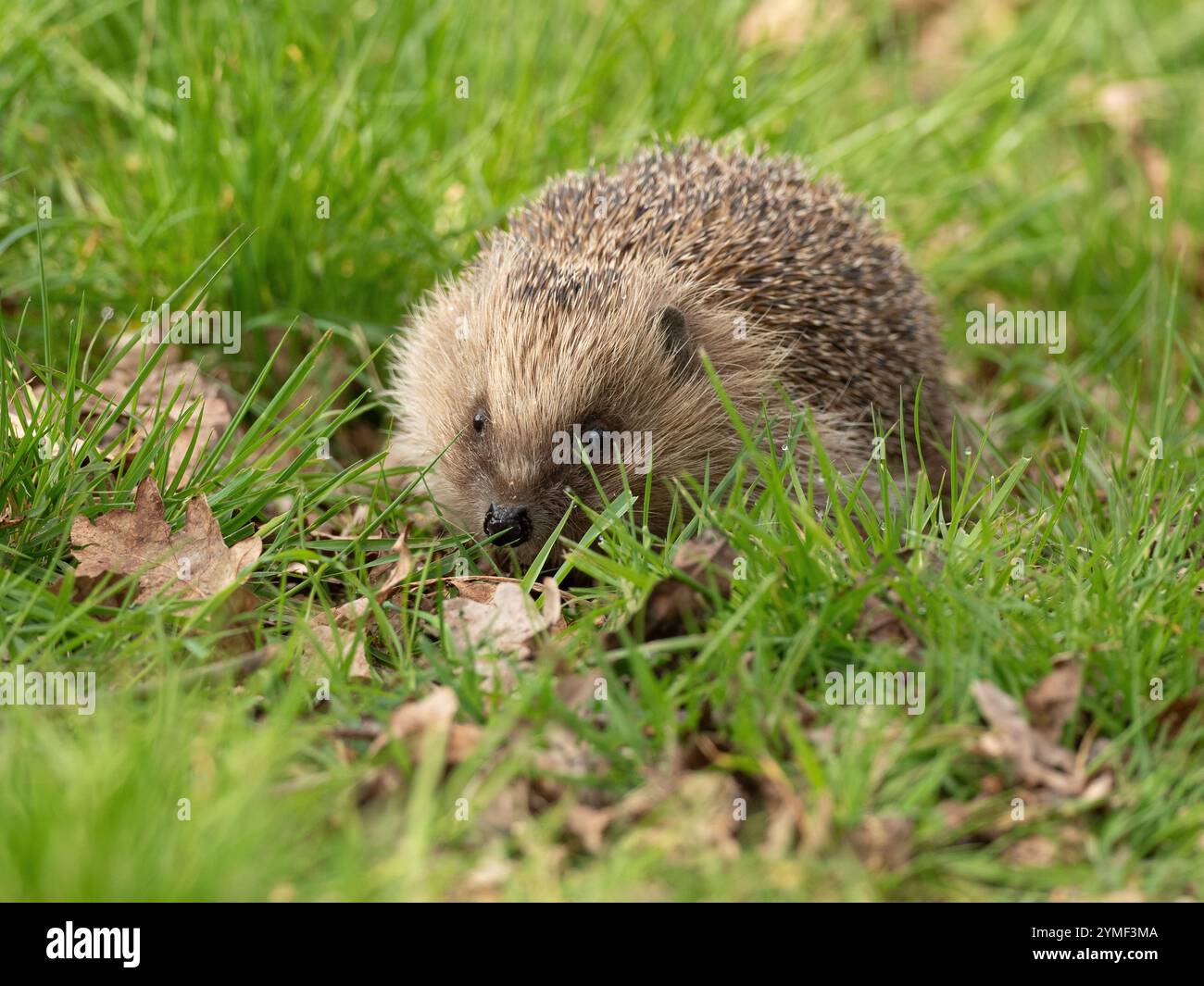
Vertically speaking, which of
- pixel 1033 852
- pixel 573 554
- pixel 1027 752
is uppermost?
pixel 573 554

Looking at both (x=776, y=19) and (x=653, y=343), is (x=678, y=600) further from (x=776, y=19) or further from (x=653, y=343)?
(x=776, y=19)

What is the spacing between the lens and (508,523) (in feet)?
16.4

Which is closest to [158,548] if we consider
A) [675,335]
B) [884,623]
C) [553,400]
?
[553,400]

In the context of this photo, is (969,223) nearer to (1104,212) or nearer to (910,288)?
(1104,212)

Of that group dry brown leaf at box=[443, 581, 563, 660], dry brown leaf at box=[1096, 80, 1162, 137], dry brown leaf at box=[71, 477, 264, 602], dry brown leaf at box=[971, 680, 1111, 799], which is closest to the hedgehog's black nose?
dry brown leaf at box=[443, 581, 563, 660]

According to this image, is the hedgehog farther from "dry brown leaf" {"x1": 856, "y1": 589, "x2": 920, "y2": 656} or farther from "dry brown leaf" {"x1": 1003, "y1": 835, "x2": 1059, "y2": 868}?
"dry brown leaf" {"x1": 1003, "y1": 835, "x2": 1059, "y2": 868}

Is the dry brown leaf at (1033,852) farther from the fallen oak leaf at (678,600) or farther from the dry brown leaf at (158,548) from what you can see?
the dry brown leaf at (158,548)

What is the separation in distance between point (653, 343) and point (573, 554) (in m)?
1.26

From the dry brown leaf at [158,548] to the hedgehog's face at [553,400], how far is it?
98 cm

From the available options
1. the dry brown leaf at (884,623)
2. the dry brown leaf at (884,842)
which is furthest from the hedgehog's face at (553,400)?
the dry brown leaf at (884,842)

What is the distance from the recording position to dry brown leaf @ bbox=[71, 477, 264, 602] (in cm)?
443

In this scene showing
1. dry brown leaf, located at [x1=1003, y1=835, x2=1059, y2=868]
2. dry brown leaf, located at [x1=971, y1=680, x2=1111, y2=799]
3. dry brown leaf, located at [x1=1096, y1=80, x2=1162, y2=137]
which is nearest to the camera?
dry brown leaf, located at [x1=1003, y1=835, x2=1059, y2=868]

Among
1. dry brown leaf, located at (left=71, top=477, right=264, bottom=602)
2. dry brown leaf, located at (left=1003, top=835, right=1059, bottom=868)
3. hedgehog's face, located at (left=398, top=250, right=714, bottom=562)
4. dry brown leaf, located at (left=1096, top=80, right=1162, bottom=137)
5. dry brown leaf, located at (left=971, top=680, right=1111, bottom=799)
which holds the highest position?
dry brown leaf, located at (left=1096, top=80, right=1162, bottom=137)
